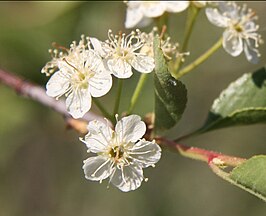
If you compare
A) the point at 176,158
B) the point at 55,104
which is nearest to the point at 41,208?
the point at 176,158

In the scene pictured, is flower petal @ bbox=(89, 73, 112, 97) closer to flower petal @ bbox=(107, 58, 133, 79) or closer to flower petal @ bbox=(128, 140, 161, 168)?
flower petal @ bbox=(107, 58, 133, 79)

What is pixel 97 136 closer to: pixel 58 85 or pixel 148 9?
pixel 58 85

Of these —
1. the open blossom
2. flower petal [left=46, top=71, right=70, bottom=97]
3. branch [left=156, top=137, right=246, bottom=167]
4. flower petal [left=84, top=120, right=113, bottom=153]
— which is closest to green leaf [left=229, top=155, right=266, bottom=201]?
branch [left=156, top=137, right=246, bottom=167]

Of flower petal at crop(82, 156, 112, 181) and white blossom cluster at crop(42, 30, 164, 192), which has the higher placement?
white blossom cluster at crop(42, 30, 164, 192)

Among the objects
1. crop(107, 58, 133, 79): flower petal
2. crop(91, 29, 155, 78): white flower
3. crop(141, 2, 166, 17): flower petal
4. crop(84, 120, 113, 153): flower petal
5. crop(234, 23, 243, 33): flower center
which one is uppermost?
crop(234, 23, 243, 33): flower center

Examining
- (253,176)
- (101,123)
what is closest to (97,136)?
(101,123)

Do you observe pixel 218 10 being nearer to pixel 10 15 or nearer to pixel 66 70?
pixel 66 70
